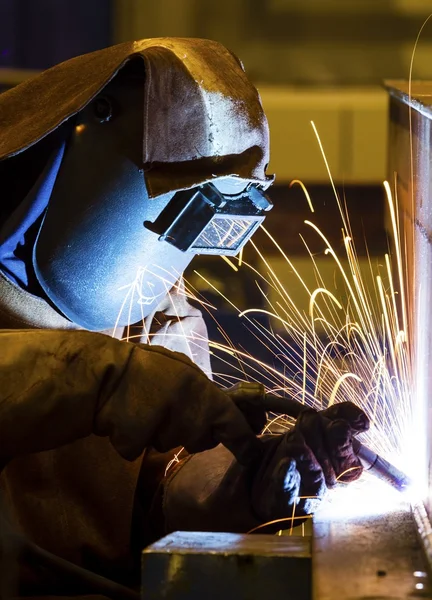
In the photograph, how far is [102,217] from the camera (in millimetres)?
2514

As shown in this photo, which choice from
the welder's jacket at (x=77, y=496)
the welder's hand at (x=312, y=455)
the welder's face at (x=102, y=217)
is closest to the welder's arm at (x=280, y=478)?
the welder's hand at (x=312, y=455)

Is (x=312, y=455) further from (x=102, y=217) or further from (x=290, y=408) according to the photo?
(x=102, y=217)

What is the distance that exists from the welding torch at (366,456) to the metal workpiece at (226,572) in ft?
0.88

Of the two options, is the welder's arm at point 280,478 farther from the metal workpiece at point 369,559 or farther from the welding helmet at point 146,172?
the welding helmet at point 146,172

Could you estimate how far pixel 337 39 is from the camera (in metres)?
8.73

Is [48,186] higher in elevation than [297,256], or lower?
higher

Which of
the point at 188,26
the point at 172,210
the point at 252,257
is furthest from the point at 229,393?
the point at 188,26

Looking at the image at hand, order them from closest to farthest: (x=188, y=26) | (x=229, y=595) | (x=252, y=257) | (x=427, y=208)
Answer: (x=229, y=595) < (x=427, y=208) < (x=252, y=257) < (x=188, y=26)

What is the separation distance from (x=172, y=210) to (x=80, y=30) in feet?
21.6

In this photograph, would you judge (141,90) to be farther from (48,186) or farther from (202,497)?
(202,497)

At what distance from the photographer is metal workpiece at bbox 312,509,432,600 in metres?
1.78

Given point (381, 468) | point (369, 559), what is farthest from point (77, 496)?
point (369, 559)

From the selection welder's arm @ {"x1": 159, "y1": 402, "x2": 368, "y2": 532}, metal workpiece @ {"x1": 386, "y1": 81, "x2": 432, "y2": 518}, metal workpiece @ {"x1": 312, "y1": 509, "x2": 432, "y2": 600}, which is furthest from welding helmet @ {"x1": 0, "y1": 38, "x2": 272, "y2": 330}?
metal workpiece @ {"x1": 312, "y1": 509, "x2": 432, "y2": 600}

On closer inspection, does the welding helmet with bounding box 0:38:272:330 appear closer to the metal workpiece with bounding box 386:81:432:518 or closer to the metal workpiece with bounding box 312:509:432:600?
the metal workpiece with bounding box 386:81:432:518
